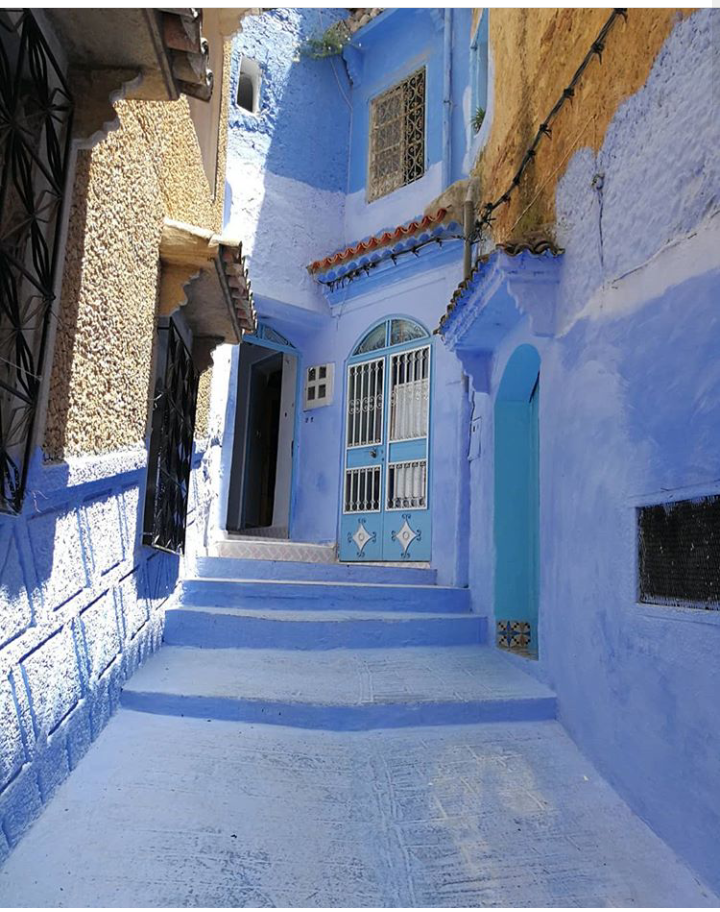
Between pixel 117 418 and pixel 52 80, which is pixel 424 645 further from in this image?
pixel 52 80

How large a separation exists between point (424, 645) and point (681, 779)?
290cm

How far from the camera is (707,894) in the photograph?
2547 mm

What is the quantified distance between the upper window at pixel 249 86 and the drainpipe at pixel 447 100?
254 cm

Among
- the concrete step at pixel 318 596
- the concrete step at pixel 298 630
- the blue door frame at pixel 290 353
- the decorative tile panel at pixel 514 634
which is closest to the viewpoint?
the concrete step at pixel 298 630

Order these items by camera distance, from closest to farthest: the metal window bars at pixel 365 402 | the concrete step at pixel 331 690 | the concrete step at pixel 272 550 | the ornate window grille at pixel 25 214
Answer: the ornate window grille at pixel 25 214, the concrete step at pixel 331 690, the concrete step at pixel 272 550, the metal window bars at pixel 365 402

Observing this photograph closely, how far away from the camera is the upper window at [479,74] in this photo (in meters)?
7.89

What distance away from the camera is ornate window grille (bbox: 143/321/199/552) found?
177 inches

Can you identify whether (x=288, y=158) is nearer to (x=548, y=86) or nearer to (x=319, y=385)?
(x=319, y=385)

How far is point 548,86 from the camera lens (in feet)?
16.3

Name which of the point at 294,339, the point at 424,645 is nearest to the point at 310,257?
the point at 294,339

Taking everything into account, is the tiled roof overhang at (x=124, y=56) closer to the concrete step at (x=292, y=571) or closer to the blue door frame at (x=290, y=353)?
the concrete step at (x=292, y=571)

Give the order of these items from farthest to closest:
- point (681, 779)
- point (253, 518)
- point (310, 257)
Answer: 1. point (253, 518)
2. point (310, 257)
3. point (681, 779)

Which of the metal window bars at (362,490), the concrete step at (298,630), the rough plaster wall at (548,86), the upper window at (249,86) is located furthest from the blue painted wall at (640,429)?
the upper window at (249,86)

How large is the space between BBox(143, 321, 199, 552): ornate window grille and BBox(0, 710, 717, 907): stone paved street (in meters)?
1.28
